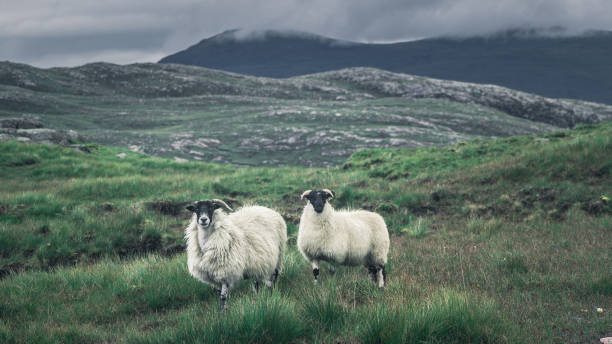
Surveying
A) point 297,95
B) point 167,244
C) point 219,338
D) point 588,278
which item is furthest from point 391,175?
point 297,95

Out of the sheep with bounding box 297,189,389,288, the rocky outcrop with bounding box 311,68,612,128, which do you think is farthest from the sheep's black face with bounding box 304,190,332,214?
the rocky outcrop with bounding box 311,68,612,128

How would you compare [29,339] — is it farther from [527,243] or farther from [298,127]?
[298,127]

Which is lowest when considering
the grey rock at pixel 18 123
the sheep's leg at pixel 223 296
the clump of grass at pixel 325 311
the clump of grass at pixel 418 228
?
the clump of grass at pixel 418 228

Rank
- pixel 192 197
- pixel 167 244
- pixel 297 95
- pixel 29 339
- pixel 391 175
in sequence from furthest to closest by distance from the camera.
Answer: pixel 297 95
pixel 391 175
pixel 192 197
pixel 167 244
pixel 29 339

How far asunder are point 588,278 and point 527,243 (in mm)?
2972

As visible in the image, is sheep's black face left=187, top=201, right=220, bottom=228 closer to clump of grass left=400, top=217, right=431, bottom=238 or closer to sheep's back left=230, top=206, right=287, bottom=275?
sheep's back left=230, top=206, right=287, bottom=275

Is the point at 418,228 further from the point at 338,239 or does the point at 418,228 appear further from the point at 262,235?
the point at 262,235

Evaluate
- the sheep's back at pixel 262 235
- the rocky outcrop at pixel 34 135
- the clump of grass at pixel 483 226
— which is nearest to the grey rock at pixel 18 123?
the rocky outcrop at pixel 34 135

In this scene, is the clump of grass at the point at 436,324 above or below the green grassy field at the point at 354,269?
above

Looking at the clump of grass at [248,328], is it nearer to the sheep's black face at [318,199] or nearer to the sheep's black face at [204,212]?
the sheep's black face at [204,212]

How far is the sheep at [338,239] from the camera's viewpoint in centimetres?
842

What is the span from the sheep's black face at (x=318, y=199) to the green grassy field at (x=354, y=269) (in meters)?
1.54

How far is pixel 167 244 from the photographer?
12.5m

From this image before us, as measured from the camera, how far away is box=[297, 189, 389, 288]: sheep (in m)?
8.42
